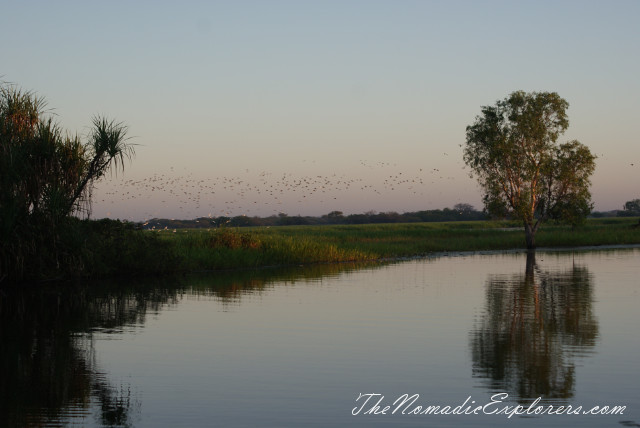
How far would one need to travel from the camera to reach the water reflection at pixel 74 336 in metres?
9.53

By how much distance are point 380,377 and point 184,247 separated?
2748 centimetres

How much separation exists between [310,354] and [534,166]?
169 ft

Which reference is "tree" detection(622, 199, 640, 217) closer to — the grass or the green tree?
the grass

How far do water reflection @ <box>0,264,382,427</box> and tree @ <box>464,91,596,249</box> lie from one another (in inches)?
1286

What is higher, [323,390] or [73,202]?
[73,202]

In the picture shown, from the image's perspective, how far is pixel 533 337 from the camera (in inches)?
599

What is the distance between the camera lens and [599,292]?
24750 millimetres

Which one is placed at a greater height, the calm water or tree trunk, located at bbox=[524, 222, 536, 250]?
tree trunk, located at bbox=[524, 222, 536, 250]

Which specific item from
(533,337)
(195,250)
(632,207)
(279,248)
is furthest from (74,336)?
(632,207)

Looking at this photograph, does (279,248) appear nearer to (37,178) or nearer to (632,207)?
(37,178)

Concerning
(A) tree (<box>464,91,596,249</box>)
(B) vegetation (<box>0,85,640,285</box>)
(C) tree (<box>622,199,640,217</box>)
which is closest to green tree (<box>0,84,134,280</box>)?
(B) vegetation (<box>0,85,640,285</box>)

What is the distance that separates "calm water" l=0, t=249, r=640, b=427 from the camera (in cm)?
950

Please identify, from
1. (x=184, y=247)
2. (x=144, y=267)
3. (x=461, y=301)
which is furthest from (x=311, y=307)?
(x=184, y=247)

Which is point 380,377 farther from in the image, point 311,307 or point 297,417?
point 311,307
